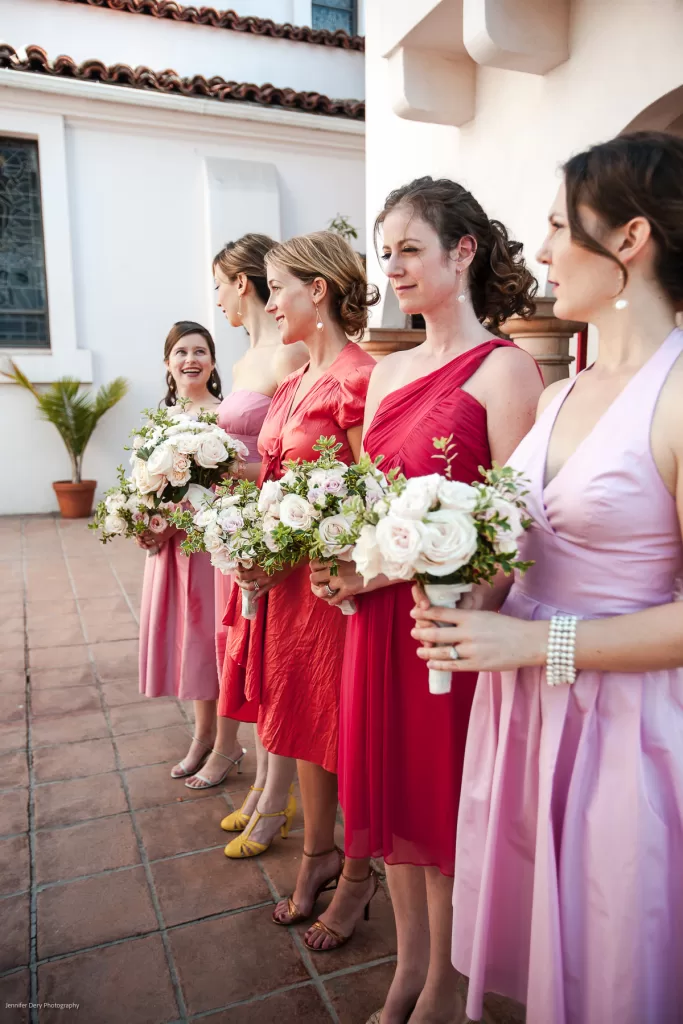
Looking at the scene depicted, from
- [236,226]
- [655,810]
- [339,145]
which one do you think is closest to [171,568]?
[655,810]

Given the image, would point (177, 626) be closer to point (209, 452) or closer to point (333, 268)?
point (209, 452)

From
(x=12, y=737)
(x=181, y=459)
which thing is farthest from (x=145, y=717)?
(x=181, y=459)

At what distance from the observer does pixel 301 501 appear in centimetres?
172

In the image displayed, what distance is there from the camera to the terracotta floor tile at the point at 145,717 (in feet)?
13.4

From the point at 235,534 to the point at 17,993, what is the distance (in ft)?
4.98

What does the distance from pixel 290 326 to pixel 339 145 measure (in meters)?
9.40

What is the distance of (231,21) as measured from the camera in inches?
433

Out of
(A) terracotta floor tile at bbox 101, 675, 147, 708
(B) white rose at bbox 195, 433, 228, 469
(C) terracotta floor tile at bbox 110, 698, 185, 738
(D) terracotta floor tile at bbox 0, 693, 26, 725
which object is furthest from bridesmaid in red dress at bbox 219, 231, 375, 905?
(D) terracotta floor tile at bbox 0, 693, 26, 725

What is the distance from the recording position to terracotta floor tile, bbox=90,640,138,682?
487 cm

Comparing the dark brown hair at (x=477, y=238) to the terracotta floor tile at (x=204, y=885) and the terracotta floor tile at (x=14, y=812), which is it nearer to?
the terracotta floor tile at (x=204, y=885)

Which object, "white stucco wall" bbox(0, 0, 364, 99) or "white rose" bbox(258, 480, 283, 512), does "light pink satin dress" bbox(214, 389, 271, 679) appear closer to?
"white rose" bbox(258, 480, 283, 512)

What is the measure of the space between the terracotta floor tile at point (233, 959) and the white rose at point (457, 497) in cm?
173

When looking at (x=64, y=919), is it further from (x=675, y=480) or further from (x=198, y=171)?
(x=198, y=171)

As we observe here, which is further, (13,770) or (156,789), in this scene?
(13,770)
